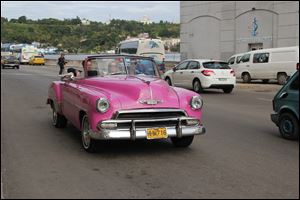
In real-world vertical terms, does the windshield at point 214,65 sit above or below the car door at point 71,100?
above

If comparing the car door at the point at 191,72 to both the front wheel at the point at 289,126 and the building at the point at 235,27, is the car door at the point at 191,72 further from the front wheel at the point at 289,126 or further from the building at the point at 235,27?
the building at the point at 235,27

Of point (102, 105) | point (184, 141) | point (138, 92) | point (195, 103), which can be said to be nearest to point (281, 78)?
point (184, 141)

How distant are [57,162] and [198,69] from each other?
14090 millimetres

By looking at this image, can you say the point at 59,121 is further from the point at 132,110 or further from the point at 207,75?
the point at 207,75

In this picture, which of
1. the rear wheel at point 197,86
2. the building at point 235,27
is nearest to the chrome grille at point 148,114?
the rear wheel at point 197,86

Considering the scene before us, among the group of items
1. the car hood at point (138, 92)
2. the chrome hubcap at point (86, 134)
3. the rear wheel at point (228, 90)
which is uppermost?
the car hood at point (138, 92)

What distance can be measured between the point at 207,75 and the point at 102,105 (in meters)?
13.0

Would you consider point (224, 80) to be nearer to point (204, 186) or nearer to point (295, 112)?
point (295, 112)

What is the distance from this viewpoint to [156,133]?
7.05 metres

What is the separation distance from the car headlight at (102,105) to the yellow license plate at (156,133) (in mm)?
673

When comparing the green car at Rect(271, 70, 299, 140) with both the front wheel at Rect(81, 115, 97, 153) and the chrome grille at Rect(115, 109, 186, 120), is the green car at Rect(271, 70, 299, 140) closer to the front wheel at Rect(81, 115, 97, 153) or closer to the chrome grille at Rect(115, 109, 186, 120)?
the chrome grille at Rect(115, 109, 186, 120)

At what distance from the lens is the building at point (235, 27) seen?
3191 centimetres

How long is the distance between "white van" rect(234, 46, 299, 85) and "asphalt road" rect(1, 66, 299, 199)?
1484 cm

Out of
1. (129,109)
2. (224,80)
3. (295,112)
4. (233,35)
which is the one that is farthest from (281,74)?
(129,109)
